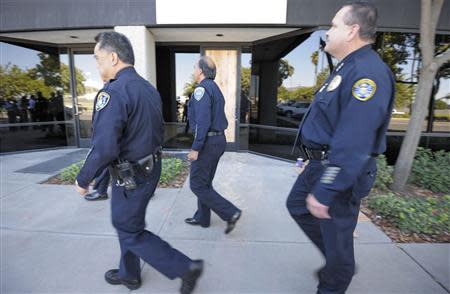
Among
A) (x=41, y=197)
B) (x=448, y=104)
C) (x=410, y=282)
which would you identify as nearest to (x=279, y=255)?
(x=410, y=282)

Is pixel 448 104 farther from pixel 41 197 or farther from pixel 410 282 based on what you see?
pixel 41 197

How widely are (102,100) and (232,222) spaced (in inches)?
72.8

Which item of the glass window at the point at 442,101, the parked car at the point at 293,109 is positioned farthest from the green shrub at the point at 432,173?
the parked car at the point at 293,109

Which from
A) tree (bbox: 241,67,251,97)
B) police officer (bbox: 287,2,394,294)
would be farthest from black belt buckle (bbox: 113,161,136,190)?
tree (bbox: 241,67,251,97)

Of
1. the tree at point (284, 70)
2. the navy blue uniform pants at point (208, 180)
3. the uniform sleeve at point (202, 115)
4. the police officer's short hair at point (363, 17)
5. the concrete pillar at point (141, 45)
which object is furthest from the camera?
the tree at point (284, 70)

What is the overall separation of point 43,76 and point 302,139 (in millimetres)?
7609

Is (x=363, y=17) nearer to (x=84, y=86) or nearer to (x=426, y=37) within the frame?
(x=426, y=37)

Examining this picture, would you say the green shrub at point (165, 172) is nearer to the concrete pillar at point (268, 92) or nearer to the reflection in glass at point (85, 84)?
the concrete pillar at point (268, 92)

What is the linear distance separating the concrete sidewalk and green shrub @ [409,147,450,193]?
199 centimetres

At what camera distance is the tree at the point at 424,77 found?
13.3 feet

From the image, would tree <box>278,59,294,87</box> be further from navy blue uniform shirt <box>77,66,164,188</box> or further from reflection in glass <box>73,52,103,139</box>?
navy blue uniform shirt <box>77,66,164,188</box>

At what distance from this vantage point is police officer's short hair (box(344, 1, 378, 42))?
1.63m

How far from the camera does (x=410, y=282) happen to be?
2.32 metres

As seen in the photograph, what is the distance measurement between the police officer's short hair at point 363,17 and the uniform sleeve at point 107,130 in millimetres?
1466
